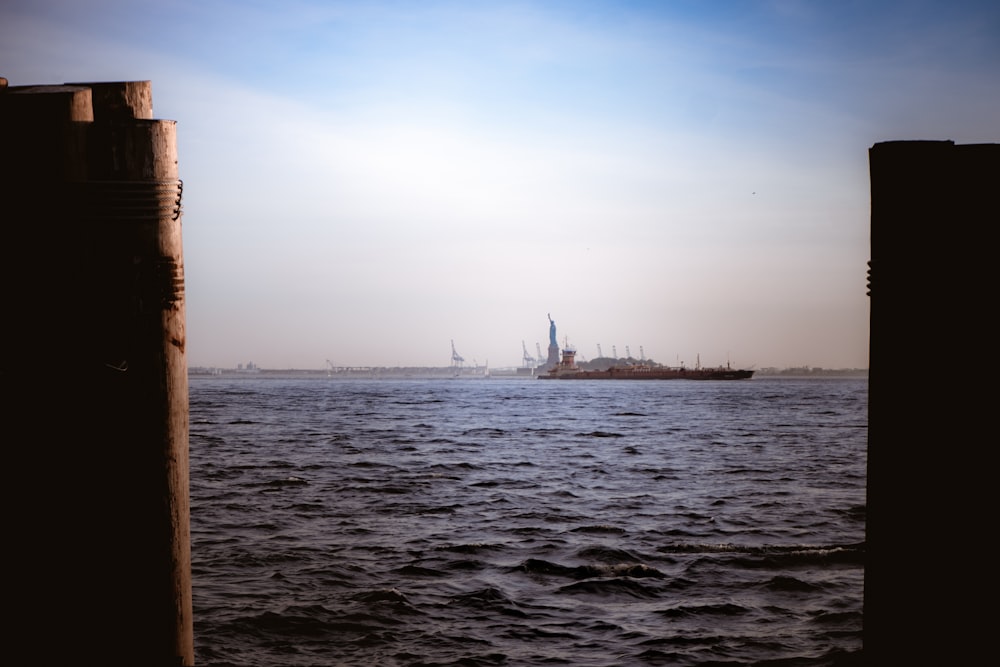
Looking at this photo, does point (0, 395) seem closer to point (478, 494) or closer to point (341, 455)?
point (478, 494)

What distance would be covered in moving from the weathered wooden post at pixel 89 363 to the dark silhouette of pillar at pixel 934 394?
9.46 feet

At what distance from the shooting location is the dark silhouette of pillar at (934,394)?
3160mm

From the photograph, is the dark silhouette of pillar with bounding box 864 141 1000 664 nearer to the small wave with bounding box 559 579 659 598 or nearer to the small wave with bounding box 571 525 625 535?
the small wave with bounding box 559 579 659 598

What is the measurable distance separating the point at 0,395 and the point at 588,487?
18027mm

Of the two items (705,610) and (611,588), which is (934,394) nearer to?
(705,610)

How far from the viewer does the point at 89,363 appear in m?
3.53

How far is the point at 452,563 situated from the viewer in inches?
467

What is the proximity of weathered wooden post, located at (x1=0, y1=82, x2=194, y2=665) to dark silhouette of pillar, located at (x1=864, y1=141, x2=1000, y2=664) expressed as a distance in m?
2.88

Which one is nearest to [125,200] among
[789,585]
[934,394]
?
[934,394]

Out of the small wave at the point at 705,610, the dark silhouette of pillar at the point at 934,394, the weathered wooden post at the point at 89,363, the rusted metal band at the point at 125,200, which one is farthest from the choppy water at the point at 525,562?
the rusted metal band at the point at 125,200

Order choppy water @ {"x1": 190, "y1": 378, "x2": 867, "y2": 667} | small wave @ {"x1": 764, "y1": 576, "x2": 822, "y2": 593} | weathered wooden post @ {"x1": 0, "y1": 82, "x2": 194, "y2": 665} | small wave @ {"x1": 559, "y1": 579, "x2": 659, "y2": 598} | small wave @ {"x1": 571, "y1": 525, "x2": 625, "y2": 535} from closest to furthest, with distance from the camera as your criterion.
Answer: weathered wooden post @ {"x1": 0, "y1": 82, "x2": 194, "y2": 665}, choppy water @ {"x1": 190, "y1": 378, "x2": 867, "y2": 667}, small wave @ {"x1": 559, "y1": 579, "x2": 659, "y2": 598}, small wave @ {"x1": 764, "y1": 576, "x2": 822, "y2": 593}, small wave @ {"x1": 571, "y1": 525, "x2": 625, "y2": 535}

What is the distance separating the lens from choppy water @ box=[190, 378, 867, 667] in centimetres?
828

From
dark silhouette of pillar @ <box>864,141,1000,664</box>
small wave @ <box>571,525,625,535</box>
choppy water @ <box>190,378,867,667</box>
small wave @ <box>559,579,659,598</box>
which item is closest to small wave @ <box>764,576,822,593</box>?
choppy water @ <box>190,378,867,667</box>

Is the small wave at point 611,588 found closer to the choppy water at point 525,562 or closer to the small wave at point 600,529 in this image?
the choppy water at point 525,562
